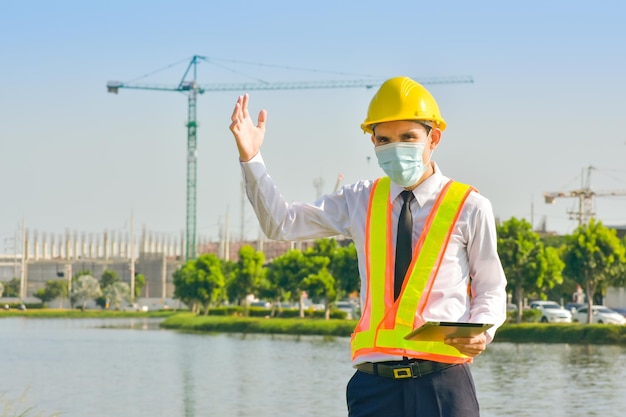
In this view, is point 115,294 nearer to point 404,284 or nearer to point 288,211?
point 288,211

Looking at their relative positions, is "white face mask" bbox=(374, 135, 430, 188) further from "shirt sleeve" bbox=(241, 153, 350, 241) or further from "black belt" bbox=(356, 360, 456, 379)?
"black belt" bbox=(356, 360, 456, 379)

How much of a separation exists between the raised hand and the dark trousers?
2.66 feet

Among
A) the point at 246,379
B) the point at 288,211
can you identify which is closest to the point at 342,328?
the point at 246,379

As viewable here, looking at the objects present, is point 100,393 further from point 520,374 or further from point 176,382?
point 520,374

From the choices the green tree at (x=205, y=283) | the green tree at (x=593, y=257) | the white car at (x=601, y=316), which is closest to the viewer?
the green tree at (x=593, y=257)

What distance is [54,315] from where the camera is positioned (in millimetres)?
96812

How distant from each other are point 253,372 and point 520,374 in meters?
7.18

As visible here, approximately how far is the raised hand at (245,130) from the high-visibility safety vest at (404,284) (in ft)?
1.40

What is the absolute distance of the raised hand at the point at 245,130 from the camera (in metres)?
3.78

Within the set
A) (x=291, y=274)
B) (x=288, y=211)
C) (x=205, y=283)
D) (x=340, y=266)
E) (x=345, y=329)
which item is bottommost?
(x=345, y=329)

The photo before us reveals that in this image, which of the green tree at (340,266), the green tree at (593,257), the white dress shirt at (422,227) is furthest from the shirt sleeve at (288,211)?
the green tree at (340,266)

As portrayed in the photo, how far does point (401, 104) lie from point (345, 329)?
162 ft

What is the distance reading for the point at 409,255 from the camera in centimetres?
382

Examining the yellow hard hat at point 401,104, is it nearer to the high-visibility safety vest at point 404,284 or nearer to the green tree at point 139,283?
the high-visibility safety vest at point 404,284
